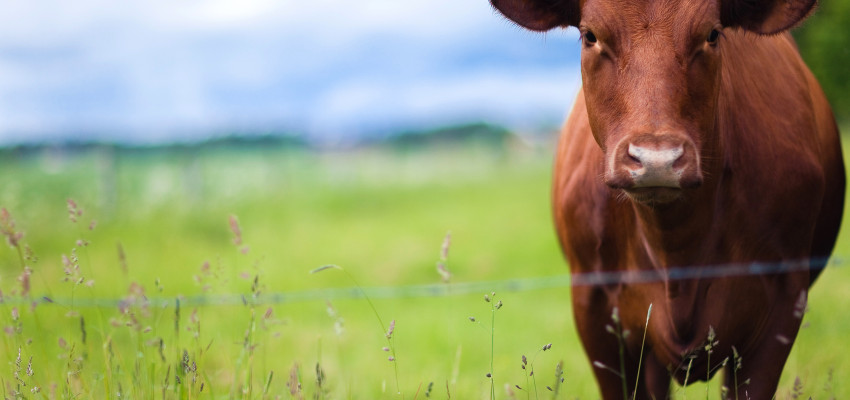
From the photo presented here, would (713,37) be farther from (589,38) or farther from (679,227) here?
(679,227)

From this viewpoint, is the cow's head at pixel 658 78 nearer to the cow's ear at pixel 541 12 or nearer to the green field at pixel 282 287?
the cow's ear at pixel 541 12

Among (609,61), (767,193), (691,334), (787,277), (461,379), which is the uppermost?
(609,61)

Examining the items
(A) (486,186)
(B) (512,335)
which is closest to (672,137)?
(B) (512,335)

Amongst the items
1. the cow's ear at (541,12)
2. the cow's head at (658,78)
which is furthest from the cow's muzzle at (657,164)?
the cow's ear at (541,12)

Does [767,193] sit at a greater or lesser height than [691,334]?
greater

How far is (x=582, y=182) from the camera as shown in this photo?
128 inches

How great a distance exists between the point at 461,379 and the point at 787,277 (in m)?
2.88

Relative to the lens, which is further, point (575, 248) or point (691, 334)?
point (575, 248)

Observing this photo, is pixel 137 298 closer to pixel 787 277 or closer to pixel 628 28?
pixel 628 28

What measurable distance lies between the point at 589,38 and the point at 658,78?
1.13 feet

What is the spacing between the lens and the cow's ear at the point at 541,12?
2.97m

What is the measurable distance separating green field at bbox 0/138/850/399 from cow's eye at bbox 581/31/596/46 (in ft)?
3.24

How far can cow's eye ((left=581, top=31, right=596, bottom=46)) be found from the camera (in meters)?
2.71

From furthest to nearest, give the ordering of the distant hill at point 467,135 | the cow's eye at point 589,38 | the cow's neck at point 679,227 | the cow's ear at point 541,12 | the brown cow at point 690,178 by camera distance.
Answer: the distant hill at point 467,135 < the cow's ear at point 541,12 < the cow's neck at point 679,227 < the cow's eye at point 589,38 < the brown cow at point 690,178
